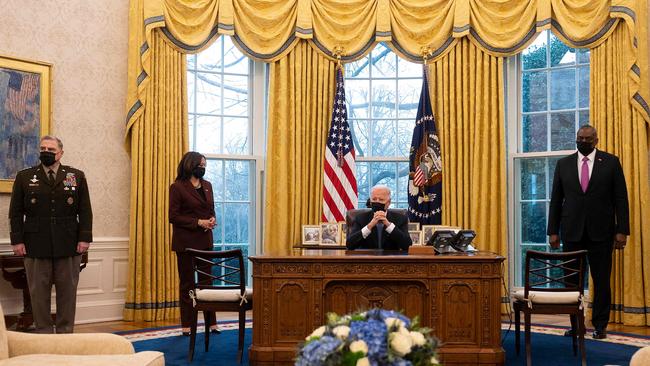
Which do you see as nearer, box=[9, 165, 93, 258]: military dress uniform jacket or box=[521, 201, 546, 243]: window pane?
box=[9, 165, 93, 258]: military dress uniform jacket

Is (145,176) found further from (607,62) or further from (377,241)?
(607,62)

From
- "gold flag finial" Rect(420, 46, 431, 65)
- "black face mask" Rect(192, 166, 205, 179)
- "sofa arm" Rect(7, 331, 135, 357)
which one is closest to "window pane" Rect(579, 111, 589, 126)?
"gold flag finial" Rect(420, 46, 431, 65)

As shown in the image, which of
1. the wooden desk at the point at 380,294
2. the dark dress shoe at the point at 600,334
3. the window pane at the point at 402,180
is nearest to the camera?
the wooden desk at the point at 380,294

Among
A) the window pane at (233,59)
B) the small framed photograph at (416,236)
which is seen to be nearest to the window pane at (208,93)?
the window pane at (233,59)

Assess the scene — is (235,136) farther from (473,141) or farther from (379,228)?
(379,228)

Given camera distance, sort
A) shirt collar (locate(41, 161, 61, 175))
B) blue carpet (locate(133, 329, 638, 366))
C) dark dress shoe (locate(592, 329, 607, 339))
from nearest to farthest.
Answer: blue carpet (locate(133, 329, 638, 366)) → shirt collar (locate(41, 161, 61, 175)) → dark dress shoe (locate(592, 329, 607, 339))

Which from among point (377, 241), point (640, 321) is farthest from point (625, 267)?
point (377, 241)

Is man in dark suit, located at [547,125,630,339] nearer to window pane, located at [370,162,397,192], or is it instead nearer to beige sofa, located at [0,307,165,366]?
window pane, located at [370,162,397,192]

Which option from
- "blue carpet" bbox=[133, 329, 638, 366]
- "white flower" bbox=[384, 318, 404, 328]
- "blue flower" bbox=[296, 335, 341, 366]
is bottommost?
"blue carpet" bbox=[133, 329, 638, 366]

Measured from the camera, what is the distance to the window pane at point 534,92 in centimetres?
766

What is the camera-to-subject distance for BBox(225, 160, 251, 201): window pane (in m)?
7.86

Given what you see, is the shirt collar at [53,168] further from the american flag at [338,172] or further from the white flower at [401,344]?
the white flower at [401,344]

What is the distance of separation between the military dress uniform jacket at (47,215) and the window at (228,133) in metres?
2.45

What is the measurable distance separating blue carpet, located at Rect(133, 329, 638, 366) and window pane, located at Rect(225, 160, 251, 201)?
2.05m
